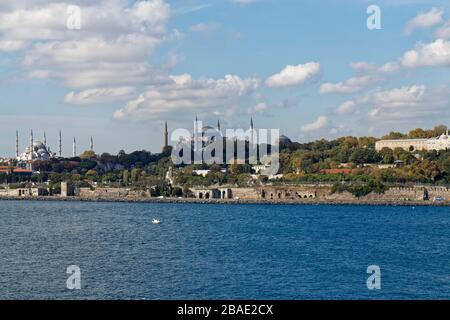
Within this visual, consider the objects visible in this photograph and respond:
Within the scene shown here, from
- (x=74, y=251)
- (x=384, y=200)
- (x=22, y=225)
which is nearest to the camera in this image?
(x=74, y=251)

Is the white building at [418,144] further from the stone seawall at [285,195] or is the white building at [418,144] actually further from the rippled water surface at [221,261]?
the rippled water surface at [221,261]

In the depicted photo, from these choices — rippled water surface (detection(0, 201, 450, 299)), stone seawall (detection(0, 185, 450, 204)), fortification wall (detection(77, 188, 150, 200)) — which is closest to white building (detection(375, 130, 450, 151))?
stone seawall (detection(0, 185, 450, 204))

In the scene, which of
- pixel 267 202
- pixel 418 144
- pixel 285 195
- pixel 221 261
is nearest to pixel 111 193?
pixel 267 202

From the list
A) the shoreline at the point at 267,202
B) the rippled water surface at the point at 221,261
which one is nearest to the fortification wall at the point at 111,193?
the shoreline at the point at 267,202

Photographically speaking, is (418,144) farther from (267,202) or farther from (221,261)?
(221,261)

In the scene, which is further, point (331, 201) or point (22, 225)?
point (331, 201)

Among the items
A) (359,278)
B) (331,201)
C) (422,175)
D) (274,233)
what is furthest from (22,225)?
(422,175)

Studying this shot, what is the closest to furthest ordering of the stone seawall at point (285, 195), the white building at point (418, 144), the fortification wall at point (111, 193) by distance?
the stone seawall at point (285, 195)
the fortification wall at point (111, 193)
the white building at point (418, 144)

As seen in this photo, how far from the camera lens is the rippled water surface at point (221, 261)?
2020cm

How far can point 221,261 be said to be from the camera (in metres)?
25.7
